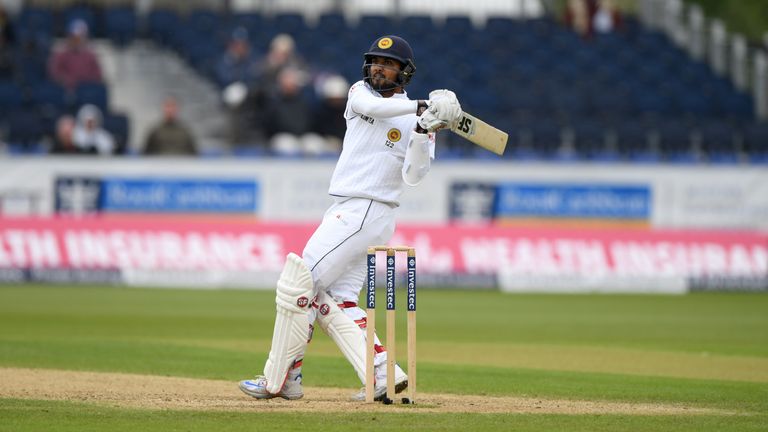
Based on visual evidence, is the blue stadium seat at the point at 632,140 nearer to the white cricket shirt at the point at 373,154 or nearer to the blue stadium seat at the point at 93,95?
the blue stadium seat at the point at 93,95

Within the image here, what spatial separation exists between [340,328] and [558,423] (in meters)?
1.61

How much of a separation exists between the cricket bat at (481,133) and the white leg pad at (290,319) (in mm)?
1312

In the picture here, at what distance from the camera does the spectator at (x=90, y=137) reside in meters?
22.5

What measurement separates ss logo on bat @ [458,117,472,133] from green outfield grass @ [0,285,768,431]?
5.74 ft

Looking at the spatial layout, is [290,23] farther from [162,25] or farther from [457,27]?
[457,27]

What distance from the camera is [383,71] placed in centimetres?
857

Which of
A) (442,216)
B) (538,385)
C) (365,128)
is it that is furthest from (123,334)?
(442,216)

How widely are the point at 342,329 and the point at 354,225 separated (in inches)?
27.5

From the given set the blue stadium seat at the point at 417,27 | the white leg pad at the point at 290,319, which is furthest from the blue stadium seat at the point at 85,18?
the white leg pad at the point at 290,319

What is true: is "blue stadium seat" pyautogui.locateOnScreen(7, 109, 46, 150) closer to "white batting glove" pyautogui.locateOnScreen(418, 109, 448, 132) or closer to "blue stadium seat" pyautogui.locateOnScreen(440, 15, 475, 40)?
"blue stadium seat" pyautogui.locateOnScreen(440, 15, 475, 40)

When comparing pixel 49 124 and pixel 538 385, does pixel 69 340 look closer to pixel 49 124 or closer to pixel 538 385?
pixel 538 385

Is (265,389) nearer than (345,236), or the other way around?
(345,236)

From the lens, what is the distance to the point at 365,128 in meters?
8.52

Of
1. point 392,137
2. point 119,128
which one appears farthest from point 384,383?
point 119,128
